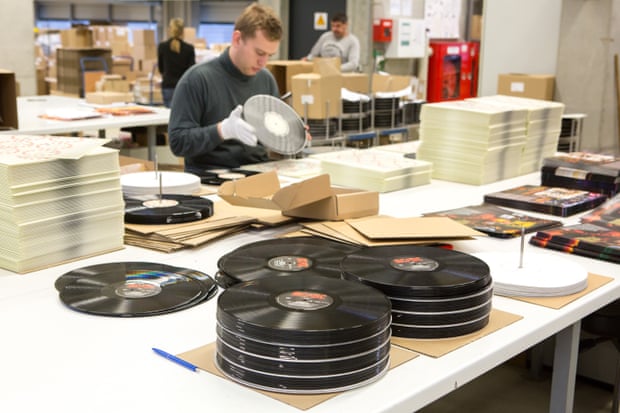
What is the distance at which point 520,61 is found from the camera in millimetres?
6340

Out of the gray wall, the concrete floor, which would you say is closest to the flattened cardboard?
the concrete floor

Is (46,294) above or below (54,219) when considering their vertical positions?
below

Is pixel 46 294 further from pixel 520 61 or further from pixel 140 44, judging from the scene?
pixel 140 44

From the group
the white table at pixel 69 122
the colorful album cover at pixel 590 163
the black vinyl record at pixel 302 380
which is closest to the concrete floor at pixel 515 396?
the colorful album cover at pixel 590 163

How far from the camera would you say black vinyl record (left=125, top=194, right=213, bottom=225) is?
81.7 inches

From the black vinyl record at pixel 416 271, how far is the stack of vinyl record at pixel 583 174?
136 centimetres

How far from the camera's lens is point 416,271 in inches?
57.6

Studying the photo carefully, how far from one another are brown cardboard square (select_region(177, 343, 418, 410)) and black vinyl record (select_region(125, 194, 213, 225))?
79cm

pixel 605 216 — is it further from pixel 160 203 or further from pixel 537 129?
pixel 160 203

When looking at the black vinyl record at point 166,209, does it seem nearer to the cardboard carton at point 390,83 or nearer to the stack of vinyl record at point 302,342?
the stack of vinyl record at point 302,342

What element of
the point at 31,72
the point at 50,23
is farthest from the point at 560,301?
the point at 50,23

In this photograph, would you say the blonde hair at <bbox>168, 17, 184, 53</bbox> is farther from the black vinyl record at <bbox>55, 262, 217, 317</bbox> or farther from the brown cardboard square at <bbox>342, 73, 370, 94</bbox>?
the black vinyl record at <bbox>55, 262, 217, 317</bbox>

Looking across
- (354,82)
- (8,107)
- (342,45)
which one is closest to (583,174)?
(8,107)

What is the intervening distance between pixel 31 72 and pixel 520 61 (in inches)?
193
